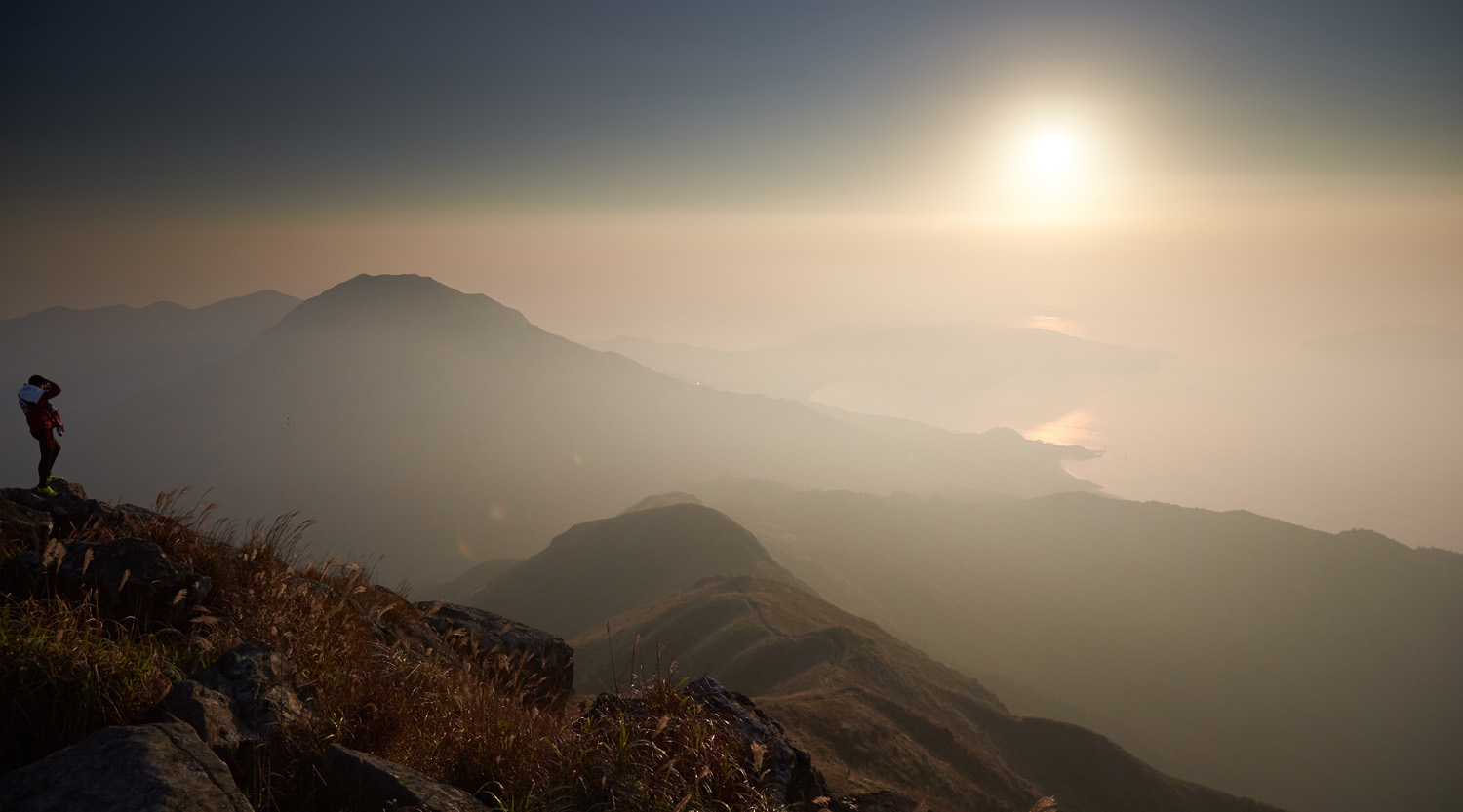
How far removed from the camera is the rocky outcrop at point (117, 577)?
6117 millimetres

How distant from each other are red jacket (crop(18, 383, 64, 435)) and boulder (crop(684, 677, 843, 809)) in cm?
1338

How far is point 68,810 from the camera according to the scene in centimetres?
321

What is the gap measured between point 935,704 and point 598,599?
2438 inches

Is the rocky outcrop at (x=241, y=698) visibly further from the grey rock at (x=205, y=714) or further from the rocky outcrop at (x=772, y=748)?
the rocky outcrop at (x=772, y=748)

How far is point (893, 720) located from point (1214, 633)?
361 ft

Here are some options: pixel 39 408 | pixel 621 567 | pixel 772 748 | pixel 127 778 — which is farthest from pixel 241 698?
pixel 621 567

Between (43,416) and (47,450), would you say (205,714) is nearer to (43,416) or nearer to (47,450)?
(47,450)

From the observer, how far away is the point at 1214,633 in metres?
114

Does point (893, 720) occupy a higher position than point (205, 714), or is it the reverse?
point (205, 714)

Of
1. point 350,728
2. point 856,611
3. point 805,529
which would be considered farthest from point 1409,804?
point 350,728

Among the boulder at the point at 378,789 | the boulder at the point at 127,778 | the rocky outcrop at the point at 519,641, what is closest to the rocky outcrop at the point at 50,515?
the rocky outcrop at the point at 519,641

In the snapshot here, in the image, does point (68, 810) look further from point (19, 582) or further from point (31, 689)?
point (19, 582)

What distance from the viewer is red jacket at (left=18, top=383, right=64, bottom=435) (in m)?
11.2

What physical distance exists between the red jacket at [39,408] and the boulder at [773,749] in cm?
1338
